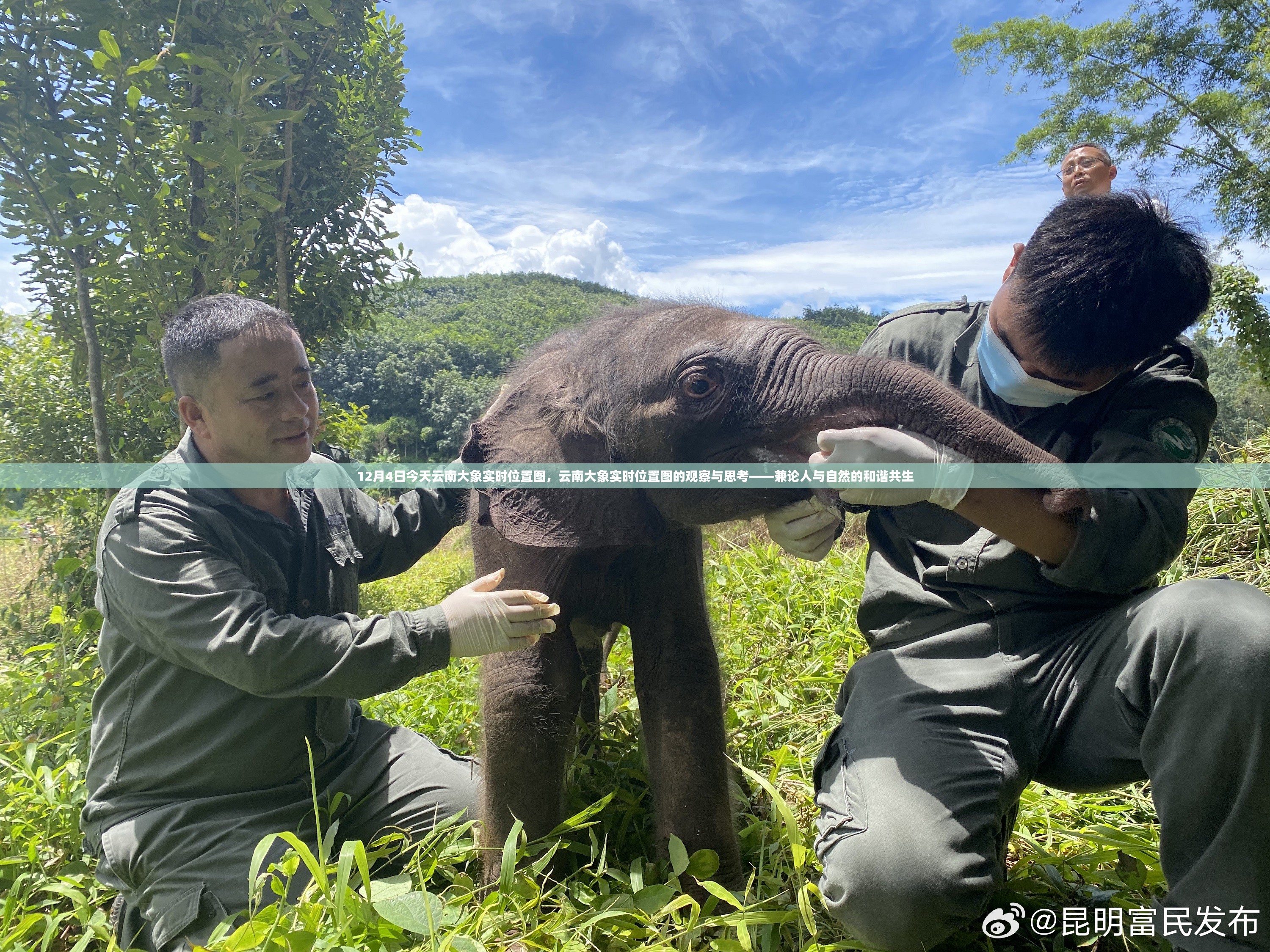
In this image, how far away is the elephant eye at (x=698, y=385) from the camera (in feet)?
6.40

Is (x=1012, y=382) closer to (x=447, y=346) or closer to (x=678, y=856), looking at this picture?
(x=678, y=856)

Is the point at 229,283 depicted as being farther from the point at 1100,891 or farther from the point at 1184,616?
the point at 1100,891

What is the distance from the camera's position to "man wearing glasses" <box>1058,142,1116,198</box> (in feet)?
10.3

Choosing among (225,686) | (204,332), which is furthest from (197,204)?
(225,686)

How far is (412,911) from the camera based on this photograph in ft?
5.80

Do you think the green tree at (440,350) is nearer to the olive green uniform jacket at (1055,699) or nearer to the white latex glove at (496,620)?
the white latex glove at (496,620)

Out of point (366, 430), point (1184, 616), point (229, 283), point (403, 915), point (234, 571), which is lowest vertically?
point (403, 915)

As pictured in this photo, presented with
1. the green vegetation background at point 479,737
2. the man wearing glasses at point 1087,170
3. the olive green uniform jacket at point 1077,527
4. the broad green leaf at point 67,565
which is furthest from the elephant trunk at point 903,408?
the broad green leaf at point 67,565

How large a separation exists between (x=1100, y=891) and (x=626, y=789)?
1.42 metres

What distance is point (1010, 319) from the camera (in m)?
1.97

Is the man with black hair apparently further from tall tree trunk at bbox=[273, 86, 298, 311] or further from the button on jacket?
tall tree trunk at bbox=[273, 86, 298, 311]

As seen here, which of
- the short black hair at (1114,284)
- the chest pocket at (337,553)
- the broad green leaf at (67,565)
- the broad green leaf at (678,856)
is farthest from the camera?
the broad green leaf at (67,565)

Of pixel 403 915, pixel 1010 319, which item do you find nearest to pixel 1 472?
pixel 403 915

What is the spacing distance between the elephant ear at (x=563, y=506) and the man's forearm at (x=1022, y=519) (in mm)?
812
